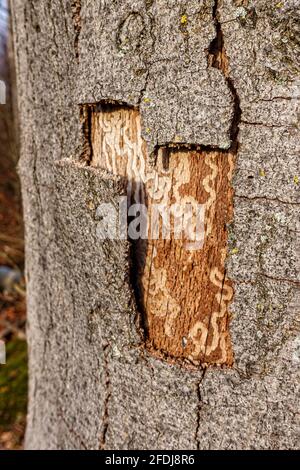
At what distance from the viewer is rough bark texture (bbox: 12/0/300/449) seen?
2.79 ft

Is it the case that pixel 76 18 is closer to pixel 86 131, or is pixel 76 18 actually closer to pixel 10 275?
pixel 86 131

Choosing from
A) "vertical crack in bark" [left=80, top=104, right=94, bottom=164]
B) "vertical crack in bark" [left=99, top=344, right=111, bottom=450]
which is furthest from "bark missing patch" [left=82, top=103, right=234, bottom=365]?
"vertical crack in bark" [left=99, top=344, right=111, bottom=450]

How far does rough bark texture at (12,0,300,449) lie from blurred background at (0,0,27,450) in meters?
1.40

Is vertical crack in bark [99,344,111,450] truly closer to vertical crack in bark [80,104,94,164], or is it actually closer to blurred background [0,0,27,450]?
vertical crack in bark [80,104,94,164]

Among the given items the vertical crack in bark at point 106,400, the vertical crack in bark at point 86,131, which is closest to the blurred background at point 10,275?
the vertical crack in bark at point 106,400

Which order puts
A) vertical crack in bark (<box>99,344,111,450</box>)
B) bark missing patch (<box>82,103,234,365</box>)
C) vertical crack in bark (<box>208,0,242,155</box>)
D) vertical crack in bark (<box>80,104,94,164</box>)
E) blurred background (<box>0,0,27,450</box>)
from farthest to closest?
blurred background (<box>0,0,27,450</box>)
vertical crack in bark (<box>99,344,111,450</box>)
vertical crack in bark (<box>80,104,94,164</box>)
bark missing patch (<box>82,103,234,365</box>)
vertical crack in bark (<box>208,0,242,155</box>)

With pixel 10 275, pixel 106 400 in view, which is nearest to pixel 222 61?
pixel 106 400

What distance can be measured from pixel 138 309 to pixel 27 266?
663 mm

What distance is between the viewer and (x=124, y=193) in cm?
99

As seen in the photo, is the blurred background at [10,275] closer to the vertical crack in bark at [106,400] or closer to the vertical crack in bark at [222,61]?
the vertical crack in bark at [106,400]

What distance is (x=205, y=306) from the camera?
1035 millimetres

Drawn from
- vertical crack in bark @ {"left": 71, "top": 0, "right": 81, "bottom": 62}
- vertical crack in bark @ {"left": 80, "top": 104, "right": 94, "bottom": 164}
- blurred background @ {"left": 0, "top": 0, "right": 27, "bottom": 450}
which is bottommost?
blurred background @ {"left": 0, "top": 0, "right": 27, "bottom": 450}

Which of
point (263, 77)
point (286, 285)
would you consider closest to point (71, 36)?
point (263, 77)

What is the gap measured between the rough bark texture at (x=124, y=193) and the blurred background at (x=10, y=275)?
1396 mm
